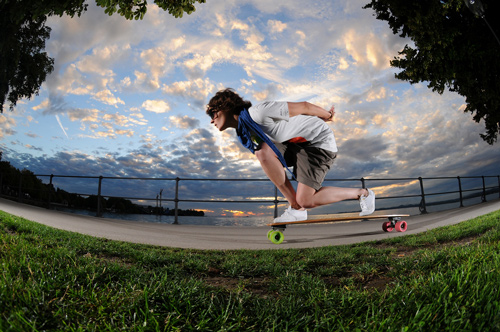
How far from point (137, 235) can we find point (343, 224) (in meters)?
4.31

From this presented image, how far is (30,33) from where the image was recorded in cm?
1390

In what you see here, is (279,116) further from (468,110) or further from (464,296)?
(468,110)

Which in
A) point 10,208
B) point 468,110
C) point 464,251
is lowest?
point 464,251

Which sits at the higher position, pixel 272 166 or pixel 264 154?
pixel 264 154

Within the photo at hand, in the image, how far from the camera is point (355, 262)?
418 cm

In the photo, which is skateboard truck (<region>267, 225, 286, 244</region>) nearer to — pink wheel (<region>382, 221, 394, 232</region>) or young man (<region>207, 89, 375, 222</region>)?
young man (<region>207, 89, 375, 222</region>)

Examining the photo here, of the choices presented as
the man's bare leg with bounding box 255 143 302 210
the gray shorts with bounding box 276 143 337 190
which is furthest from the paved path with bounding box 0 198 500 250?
the gray shorts with bounding box 276 143 337 190

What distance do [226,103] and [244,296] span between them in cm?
191

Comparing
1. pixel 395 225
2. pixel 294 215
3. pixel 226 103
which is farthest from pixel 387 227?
pixel 226 103

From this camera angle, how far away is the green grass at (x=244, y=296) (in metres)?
1.91

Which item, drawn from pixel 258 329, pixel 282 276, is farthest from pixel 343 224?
pixel 258 329

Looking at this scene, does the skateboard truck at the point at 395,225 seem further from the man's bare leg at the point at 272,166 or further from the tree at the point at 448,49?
the tree at the point at 448,49

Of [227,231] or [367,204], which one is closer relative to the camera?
[367,204]

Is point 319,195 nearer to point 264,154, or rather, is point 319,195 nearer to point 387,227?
point 264,154
